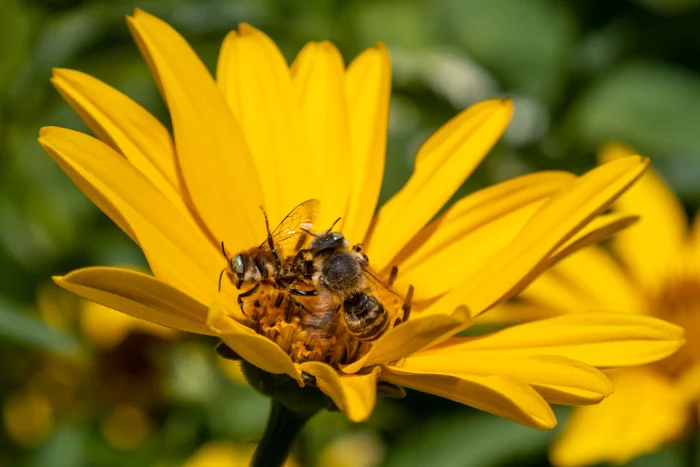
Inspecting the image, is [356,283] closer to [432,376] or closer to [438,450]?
[432,376]

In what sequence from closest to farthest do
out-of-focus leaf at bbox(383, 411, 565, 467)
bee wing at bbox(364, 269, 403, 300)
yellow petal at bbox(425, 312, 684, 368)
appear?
yellow petal at bbox(425, 312, 684, 368), bee wing at bbox(364, 269, 403, 300), out-of-focus leaf at bbox(383, 411, 565, 467)

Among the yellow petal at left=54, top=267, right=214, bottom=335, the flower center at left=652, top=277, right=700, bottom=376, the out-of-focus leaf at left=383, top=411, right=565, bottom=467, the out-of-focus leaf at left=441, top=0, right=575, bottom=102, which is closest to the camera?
the yellow petal at left=54, top=267, right=214, bottom=335

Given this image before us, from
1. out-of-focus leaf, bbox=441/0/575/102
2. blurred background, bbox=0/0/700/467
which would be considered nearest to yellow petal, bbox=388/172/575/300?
blurred background, bbox=0/0/700/467

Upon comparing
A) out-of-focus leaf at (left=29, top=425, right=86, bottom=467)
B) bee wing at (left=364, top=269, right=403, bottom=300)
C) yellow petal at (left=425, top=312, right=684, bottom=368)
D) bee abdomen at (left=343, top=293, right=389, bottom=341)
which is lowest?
out-of-focus leaf at (left=29, top=425, right=86, bottom=467)

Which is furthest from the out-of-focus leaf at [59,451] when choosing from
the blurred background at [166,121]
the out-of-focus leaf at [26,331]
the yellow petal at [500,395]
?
the yellow petal at [500,395]

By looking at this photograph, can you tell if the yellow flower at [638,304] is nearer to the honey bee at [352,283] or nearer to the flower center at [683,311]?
the flower center at [683,311]

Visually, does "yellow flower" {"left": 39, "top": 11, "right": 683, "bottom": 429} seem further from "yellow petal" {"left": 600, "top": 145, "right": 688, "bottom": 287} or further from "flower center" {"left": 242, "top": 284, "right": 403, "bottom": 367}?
"yellow petal" {"left": 600, "top": 145, "right": 688, "bottom": 287}
